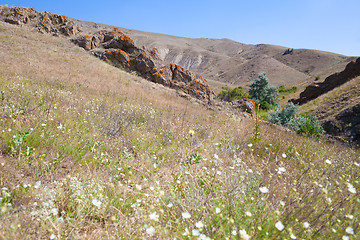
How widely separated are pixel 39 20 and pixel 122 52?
11.2 meters

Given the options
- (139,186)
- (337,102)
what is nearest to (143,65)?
(337,102)

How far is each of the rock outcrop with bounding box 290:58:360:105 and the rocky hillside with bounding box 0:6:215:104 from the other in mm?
15301

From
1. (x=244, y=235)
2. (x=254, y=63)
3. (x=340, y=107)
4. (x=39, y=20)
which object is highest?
(x=254, y=63)

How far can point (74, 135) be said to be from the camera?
10.6 feet

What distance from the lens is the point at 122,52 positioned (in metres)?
17.3

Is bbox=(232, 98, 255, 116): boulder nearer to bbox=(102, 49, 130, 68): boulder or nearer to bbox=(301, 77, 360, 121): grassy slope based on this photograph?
bbox=(301, 77, 360, 121): grassy slope

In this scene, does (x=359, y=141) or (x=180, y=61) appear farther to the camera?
(x=180, y=61)

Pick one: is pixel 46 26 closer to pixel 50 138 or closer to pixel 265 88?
pixel 50 138

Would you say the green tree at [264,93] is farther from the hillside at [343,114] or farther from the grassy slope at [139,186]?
the grassy slope at [139,186]

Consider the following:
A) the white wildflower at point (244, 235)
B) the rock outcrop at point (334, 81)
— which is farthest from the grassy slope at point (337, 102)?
the white wildflower at point (244, 235)

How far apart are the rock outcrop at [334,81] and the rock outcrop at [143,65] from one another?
15.6 meters

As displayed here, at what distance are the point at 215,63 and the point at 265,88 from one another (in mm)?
83422

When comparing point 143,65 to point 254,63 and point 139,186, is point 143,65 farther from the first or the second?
point 254,63

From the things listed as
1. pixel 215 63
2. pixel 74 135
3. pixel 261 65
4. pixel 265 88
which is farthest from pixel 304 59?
pixel 74 135
